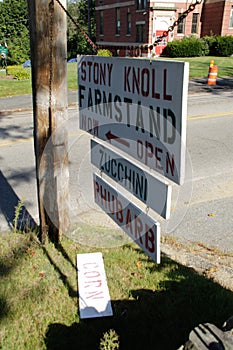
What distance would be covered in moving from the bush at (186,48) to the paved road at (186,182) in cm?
2275

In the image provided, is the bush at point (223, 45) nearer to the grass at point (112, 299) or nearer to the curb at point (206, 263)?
the curb at point (206, 263)

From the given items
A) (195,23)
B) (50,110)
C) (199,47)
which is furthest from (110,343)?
(195,23)

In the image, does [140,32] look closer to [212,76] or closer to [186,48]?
[186,48]

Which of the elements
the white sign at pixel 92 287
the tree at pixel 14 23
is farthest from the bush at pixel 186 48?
the white sign at pixel 92 287

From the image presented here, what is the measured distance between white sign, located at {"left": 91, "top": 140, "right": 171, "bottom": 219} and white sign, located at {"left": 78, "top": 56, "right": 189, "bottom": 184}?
80mm

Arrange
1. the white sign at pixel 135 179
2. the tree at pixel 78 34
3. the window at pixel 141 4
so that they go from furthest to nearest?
the tree at pixel 78 34
the window at pixel 141 4
the white sign at pixel 135 179

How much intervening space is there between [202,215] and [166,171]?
2868 millimetres

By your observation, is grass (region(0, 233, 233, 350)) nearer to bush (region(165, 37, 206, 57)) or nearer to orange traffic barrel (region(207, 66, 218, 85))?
orange traffic barrel (region(207, 66, 218, 85))

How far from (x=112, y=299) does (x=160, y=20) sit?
118ft

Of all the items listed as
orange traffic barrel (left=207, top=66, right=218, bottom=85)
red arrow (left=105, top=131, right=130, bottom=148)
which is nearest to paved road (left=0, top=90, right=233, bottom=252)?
red arrow (left=105, top=131, right=130, bottom=148)

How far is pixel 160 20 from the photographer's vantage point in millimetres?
35125

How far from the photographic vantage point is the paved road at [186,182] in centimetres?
445

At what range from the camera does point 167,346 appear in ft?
8.11

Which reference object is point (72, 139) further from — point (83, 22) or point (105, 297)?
point (83, 22)
